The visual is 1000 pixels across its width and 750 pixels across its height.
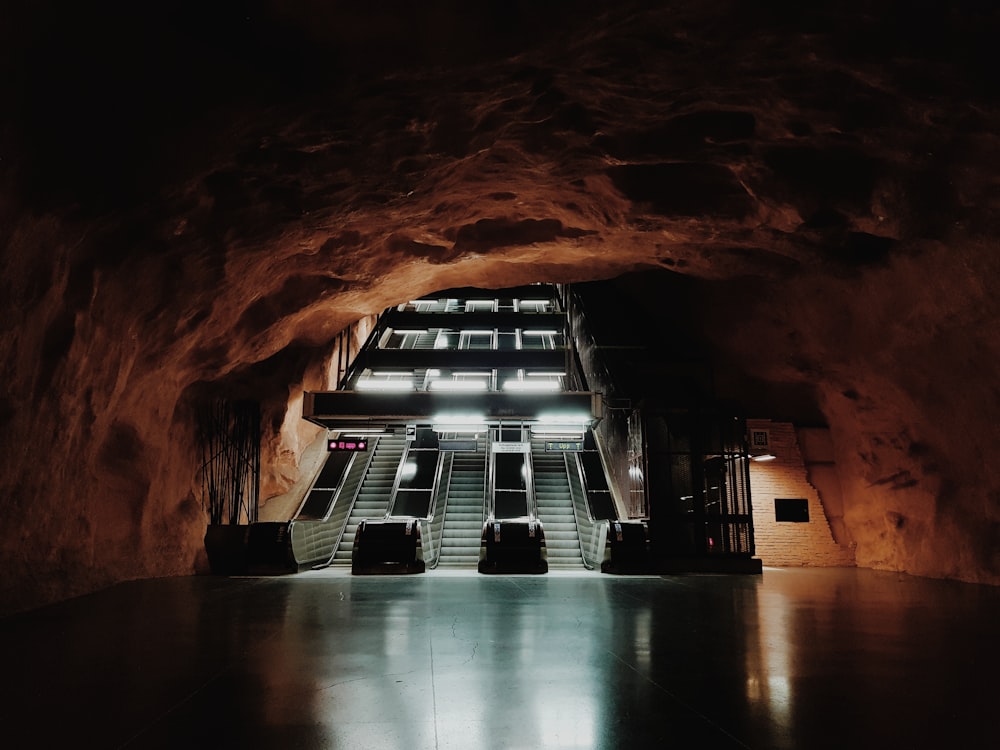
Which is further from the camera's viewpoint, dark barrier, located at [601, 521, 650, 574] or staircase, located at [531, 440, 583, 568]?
staircase, located at [531, 440, 583, 568]

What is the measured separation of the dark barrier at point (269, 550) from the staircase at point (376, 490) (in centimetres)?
177

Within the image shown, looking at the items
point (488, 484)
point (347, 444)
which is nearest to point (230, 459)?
point (347, 444)

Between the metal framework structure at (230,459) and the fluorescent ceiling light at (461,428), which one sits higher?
the fluorescent ceiling light at (461,428)

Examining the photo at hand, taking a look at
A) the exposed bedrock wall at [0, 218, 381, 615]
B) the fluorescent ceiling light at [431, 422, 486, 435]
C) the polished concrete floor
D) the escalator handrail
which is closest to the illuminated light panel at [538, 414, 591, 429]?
the escalator handrail

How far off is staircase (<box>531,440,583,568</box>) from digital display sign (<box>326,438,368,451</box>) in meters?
3.96

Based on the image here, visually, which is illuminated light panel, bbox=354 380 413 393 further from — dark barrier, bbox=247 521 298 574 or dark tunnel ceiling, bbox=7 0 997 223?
dark tunnel ceiling, bbox=7 0 997 223

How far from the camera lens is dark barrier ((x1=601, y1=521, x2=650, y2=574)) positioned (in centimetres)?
1145

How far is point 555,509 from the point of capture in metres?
14.8

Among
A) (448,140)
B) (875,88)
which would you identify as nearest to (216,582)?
(448,140)

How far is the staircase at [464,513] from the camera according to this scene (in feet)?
43.5

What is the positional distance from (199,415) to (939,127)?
37.1 feet

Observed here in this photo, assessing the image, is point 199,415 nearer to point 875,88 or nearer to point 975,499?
point 875,88

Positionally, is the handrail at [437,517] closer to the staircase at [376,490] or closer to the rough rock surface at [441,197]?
the staircase at [376,490]

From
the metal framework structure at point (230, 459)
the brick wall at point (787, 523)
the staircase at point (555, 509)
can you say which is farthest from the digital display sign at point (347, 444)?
the brick wall at point (787, 523)
